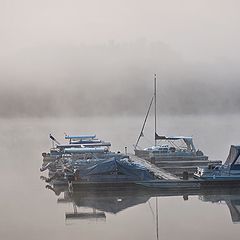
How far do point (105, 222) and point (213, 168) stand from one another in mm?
9239

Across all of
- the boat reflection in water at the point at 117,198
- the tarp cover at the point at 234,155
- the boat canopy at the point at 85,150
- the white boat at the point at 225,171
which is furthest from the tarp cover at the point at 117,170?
the boat canopy at the point at 85,150

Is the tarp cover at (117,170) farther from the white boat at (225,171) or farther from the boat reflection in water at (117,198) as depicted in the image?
the white boat at (225,171)

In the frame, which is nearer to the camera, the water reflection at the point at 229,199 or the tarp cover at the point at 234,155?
the water reflection at the point at 229,199

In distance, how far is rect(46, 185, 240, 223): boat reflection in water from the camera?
26.3m

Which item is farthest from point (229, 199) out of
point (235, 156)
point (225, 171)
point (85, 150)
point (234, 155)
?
point (85, 150)

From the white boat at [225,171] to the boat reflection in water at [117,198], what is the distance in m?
0.75

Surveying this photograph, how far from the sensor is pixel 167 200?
28609mm

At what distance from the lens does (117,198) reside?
28906mm

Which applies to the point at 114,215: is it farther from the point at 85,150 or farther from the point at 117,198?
the point at 85,150

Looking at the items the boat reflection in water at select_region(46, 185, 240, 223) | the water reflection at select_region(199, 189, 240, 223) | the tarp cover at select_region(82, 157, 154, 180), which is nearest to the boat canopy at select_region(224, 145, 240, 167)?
the boat reflection in water at select_region(46, 185, 240, 223)

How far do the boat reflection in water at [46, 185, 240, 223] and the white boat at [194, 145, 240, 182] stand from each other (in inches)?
29.6

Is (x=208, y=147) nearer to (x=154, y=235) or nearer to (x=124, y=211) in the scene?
(x=124, y=211)

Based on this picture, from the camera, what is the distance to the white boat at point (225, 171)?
3122cm

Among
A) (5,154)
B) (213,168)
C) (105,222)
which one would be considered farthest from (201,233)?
(5,154)
